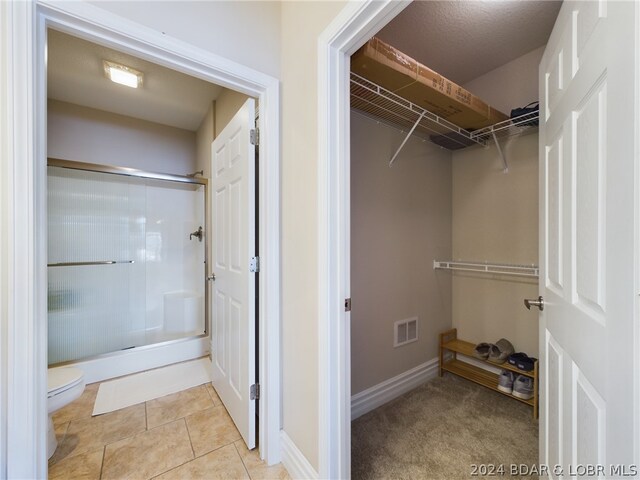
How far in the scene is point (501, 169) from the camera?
2.21 metres

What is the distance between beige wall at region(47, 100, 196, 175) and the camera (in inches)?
104

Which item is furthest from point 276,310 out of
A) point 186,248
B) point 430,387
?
point 186,248

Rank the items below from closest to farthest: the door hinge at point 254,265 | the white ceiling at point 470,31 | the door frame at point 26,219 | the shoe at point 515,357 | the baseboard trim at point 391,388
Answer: the door frame at point 26,219 → the door hinge at point 254,265 → the white ceiling at point 470,31 → the baseboard trim at point 391,388 → the shoe at point 515,357

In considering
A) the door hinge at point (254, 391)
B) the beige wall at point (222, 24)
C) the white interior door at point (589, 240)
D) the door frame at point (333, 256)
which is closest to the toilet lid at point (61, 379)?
the door hinge at point (254, 391)

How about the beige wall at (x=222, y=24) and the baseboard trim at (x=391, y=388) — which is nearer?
the beige wall at (x=222, y=24)

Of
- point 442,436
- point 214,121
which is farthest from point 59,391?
point 214,121

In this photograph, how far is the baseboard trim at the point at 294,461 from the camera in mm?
1229

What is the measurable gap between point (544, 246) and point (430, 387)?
5.23ft

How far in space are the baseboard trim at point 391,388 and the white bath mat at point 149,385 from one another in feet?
4.33

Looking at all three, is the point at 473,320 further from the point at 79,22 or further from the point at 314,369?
the point at 79,22

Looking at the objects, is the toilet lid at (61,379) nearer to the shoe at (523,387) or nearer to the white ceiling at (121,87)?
the white ceiling at (121,87)

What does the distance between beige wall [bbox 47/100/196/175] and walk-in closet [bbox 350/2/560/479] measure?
246 cm

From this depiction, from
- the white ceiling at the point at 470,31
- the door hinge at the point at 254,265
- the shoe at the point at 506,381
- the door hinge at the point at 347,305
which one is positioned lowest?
the shoe at the point at 506,381

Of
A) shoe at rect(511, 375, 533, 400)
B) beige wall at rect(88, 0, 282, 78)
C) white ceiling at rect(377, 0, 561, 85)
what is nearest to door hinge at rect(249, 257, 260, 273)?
beige wall at rect(88, 0, 282, 78)
